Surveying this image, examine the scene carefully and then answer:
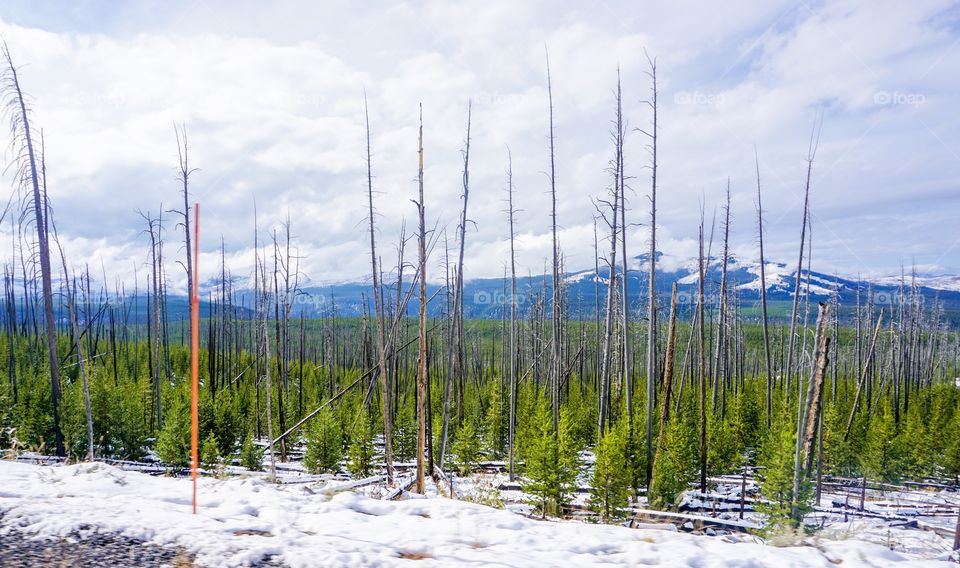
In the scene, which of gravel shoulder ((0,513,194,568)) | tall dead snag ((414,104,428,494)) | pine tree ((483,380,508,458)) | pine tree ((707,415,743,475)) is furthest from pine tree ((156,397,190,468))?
pine tree ((707,415,743,475))

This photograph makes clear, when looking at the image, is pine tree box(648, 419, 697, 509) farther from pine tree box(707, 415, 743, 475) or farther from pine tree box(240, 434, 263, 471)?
pine tree box(240, 434, 263, 471)

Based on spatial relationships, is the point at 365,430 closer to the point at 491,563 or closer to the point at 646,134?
the point at 646,134

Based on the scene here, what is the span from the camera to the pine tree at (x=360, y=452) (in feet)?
65.6

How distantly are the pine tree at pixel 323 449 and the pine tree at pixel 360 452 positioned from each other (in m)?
0.77

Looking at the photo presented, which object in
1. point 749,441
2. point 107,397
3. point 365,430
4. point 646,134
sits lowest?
point 749,441

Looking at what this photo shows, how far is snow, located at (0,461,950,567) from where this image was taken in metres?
4.40

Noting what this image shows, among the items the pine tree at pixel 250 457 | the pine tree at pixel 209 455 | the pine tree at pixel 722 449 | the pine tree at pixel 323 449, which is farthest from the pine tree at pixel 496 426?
the pine tree at pixel 209 455

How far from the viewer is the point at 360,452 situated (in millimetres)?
20453

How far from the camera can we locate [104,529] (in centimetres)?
464

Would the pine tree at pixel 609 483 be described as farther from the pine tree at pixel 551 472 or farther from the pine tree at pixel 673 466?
the pine tree at pixel 673 466

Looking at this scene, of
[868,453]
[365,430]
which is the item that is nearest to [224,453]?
[365,430]

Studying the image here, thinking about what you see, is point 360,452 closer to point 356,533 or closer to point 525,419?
point 525,419

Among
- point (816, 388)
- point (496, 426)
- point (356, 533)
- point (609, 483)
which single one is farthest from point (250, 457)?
point (816, 388)

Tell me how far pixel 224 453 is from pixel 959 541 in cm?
2654
